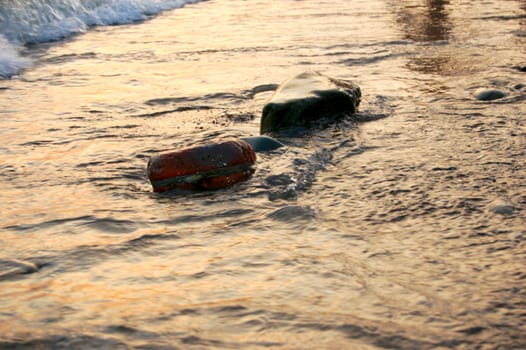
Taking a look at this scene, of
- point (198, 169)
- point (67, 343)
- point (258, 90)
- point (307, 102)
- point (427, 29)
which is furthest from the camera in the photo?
point (427, 29)

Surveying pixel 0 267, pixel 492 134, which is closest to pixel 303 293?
pixel 0 267

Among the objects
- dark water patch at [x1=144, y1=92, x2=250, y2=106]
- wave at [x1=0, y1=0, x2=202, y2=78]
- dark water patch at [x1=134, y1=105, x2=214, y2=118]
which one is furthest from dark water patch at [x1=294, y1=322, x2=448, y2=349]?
wave at [x1=0, y1=0, x2=202, y2=78]

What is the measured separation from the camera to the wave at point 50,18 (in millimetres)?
6664

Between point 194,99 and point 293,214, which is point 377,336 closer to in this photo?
point 293,214

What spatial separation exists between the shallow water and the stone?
52 mm

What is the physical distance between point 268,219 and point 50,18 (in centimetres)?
658

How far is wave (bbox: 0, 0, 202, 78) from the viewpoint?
6.66 metres

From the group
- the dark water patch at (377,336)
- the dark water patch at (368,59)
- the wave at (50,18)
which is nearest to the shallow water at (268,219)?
the dark water patch at (377,336)

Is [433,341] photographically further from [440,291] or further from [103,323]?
[103,323]

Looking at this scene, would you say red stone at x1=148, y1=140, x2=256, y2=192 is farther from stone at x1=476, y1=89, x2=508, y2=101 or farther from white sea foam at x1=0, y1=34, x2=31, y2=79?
white sea foam at x1=0, y1=34, x2=31, y2=79

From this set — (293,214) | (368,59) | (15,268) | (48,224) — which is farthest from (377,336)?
(368,59)

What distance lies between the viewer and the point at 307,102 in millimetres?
3812

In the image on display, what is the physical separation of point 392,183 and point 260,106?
1.61 metres

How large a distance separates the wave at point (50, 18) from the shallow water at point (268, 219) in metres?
1.51
